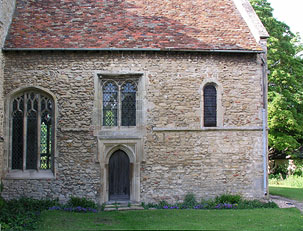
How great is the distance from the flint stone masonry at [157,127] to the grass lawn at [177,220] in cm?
143

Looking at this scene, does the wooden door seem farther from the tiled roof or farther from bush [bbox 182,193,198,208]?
the tiled roof

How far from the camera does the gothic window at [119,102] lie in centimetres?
1337

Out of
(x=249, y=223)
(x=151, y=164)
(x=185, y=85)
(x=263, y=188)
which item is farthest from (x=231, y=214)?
(x=185, y=85)

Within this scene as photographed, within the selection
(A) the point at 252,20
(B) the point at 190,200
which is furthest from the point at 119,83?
(A) the point at 252,20

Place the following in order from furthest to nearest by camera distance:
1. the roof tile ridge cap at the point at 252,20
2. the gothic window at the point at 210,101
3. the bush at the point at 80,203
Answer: the roof tile ridge cap at the point at 252,20 < the gothic window at the point at 210,101 < the bush at the point at 80,203

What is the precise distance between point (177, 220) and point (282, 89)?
15.6 metres

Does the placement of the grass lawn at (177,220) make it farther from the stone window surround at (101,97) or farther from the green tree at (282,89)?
the green tree at (282,89)

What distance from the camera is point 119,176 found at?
13.3m

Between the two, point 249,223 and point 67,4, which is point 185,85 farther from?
point 67,4

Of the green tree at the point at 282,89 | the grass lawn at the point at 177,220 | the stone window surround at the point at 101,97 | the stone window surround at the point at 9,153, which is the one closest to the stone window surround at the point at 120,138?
the stone window surround at the point at 101,97

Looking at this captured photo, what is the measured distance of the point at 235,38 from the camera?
553 inches

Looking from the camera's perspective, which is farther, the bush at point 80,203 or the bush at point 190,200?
the bush at point 190,200

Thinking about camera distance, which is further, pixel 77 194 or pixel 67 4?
pixel 67 4

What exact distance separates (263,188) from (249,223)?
11.3 ft
